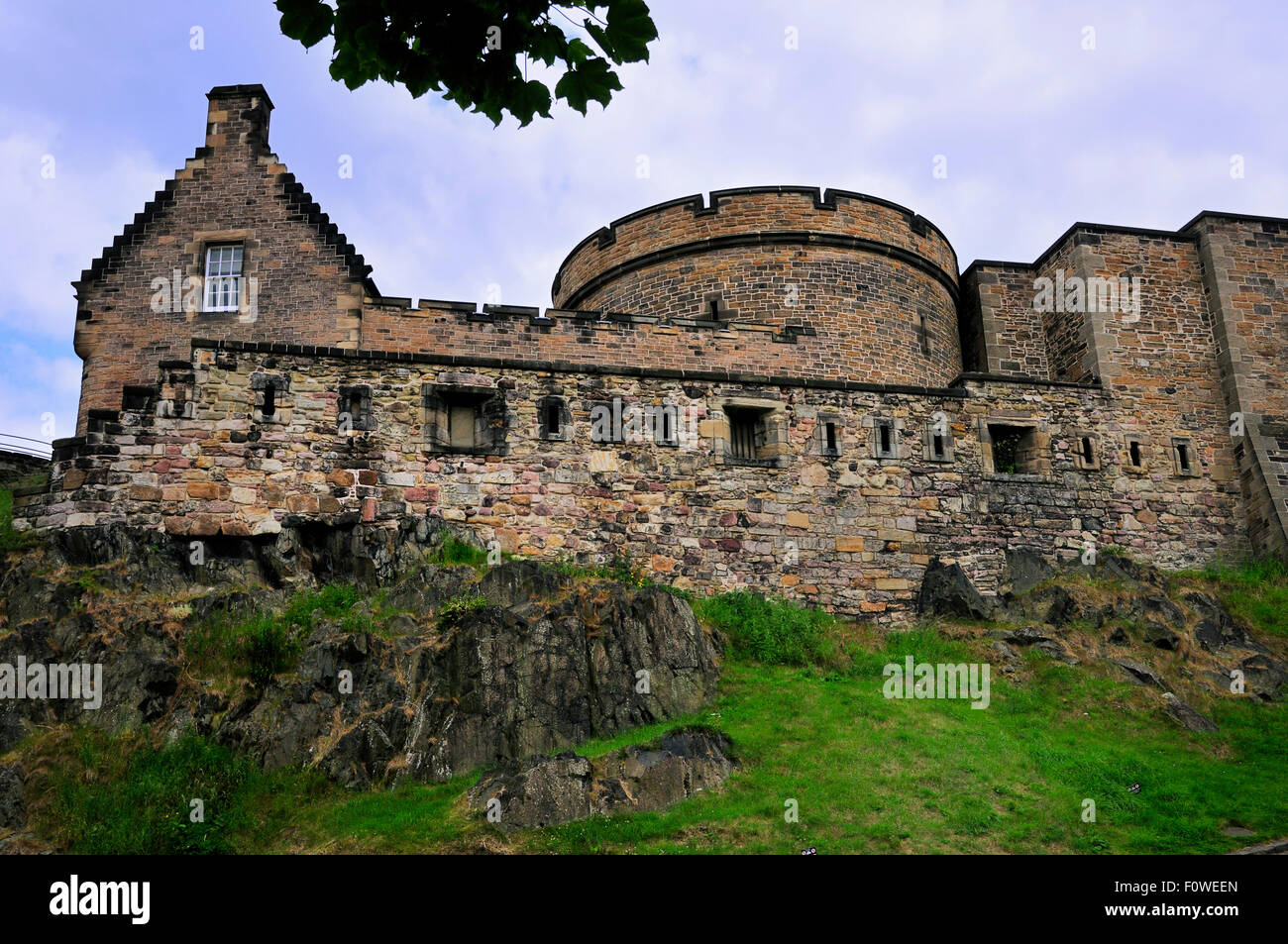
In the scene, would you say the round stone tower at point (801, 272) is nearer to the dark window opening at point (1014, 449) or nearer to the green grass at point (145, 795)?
the dark window opening at point (1014, 449)

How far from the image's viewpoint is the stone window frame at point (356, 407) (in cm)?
1705

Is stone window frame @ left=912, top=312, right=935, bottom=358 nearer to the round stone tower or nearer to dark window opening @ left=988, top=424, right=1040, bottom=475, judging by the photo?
the round stone tower

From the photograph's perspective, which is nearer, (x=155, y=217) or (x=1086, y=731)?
(x=1086, y=731)

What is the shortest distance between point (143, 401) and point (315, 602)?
4318mm

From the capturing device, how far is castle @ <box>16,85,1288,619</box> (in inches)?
661

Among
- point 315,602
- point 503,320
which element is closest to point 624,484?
point 503,320

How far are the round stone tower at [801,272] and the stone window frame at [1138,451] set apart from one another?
132 inches

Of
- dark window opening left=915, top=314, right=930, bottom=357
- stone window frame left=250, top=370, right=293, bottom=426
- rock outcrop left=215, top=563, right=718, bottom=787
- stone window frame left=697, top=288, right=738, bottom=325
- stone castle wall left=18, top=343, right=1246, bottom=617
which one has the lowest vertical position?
rock outcrop left=215, top=563, right=718, bottom=787

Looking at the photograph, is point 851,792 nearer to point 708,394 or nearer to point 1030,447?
point 708,394

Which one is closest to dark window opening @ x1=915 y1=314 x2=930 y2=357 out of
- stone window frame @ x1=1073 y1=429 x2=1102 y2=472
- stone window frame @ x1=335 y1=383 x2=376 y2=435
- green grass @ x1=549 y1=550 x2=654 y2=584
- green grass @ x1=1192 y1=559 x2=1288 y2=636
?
stone window frame @ x1=1073 y1=429 x2=1102 y2=472

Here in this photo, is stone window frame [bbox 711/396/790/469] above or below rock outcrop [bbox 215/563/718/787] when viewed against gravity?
above

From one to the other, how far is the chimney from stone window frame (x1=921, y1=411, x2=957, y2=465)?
475 inches

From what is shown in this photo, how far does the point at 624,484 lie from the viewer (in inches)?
695

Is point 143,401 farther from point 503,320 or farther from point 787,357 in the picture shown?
point 787,357
